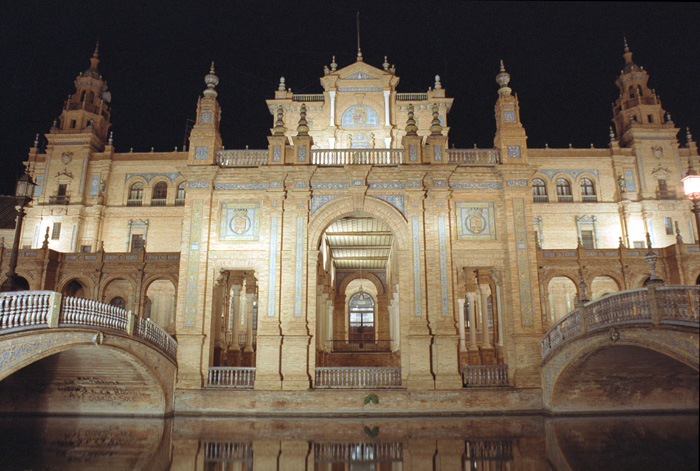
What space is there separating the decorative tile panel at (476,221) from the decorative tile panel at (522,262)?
2.42 ft

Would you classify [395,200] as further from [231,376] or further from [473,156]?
[231,376]

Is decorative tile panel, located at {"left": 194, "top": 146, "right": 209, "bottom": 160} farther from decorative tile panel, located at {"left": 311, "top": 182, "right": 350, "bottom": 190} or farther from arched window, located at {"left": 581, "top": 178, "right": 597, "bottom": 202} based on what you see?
arched window, located at {"left": 581, "top": 178, "right": 597, "bottom": 202}

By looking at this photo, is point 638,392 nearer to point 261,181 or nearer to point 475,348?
point 475,348

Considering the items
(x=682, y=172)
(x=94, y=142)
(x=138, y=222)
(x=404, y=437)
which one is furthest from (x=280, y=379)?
(x=682, y=172)

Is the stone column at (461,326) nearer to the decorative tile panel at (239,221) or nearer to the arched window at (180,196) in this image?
the decorative tile panel at (239,221)

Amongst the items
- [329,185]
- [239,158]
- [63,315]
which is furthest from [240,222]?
[63,315]

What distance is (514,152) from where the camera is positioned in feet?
55.9

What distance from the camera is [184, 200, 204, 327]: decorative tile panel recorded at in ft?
52.4

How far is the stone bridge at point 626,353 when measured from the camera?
30.0 feet

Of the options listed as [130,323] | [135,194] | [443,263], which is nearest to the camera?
[130,323]

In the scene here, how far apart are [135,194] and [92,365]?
2422 cm

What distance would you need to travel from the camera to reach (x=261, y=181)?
1703cm

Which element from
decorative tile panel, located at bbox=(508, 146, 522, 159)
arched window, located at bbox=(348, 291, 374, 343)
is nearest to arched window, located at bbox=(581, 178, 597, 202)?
arched window, located at bbox=(348, 291, 374, 343)

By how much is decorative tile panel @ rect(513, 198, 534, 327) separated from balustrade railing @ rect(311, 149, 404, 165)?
416cm
